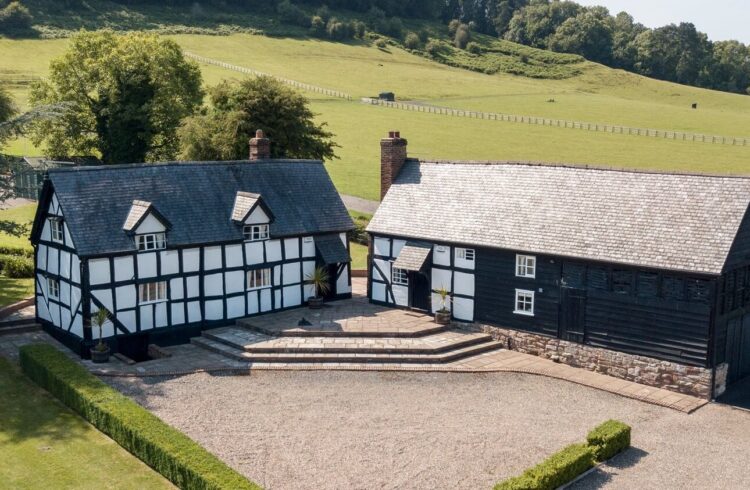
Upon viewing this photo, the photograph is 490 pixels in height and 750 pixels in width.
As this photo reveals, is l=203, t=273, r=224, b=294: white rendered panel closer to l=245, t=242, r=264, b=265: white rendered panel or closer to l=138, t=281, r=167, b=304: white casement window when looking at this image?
l=245, t=242, r=264, b=265: white rendered panel

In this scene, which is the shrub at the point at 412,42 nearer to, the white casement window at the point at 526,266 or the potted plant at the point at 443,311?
the potted plant at the point at 443,311

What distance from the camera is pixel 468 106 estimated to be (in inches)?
3652

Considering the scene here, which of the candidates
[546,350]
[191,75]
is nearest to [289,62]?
[191,75]

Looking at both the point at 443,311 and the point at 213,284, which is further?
the point at 443,311

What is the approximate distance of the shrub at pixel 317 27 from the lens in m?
129

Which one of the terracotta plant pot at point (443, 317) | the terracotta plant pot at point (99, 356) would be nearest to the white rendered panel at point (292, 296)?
the terracotta plant pot at point (443, 317)

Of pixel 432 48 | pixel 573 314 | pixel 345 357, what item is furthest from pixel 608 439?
pixel 432 48

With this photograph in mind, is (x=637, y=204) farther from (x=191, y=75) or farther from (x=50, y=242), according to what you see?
(x=191, y=75)

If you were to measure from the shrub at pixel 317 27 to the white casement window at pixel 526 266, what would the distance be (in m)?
107

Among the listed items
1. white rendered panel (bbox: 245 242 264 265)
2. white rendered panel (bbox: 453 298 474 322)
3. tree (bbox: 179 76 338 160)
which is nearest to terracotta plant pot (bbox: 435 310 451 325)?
white rendered panel (bbox: 453 298 474 322)

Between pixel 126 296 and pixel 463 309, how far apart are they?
13.5 m

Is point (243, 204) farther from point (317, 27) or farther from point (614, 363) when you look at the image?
point (317, 27)

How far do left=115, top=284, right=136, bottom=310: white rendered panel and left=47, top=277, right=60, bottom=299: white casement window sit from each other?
310 cm

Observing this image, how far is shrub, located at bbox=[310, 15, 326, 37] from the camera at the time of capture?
128750mm
